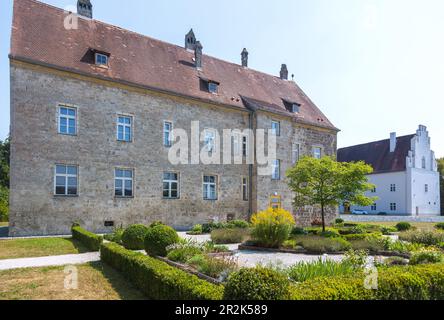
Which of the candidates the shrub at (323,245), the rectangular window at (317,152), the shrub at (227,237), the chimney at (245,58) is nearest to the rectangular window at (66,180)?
the shrub at (227,237)

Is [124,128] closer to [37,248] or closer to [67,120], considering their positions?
[67,120]

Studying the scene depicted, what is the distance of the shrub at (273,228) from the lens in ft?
42.6

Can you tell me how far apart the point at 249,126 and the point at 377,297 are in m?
19.6

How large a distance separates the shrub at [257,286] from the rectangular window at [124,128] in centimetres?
1578

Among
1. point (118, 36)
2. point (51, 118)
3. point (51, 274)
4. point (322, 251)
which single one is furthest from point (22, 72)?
point (322, 251)

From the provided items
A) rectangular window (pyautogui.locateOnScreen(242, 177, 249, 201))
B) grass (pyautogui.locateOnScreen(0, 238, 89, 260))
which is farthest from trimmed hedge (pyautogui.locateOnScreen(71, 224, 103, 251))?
rectangular window (pyautogui.locateOnScreen(242, 177, 249, 201))

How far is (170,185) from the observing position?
2083cm

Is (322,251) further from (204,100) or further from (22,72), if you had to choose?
(22,72)

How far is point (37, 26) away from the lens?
18.5m

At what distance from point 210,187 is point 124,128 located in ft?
23.4

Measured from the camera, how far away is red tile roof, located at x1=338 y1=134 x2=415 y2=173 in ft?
148

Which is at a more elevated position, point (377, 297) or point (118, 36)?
point (118, 36)

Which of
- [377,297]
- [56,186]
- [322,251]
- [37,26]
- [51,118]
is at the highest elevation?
[37,26]
